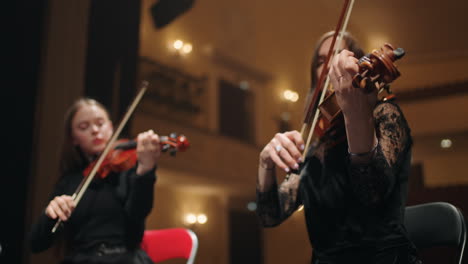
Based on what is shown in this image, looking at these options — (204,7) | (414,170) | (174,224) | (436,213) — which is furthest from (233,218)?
(436,213)

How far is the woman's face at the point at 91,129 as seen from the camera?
153 centimetres

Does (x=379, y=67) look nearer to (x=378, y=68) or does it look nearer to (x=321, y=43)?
(x=378, y=68)

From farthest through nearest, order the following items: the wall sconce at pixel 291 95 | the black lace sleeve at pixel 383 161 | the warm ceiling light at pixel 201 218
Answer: the warm ceiling light at pixel 201 218 → the wall sconce at pixel 291 95 → the black lace sleeve at pixel 383 161

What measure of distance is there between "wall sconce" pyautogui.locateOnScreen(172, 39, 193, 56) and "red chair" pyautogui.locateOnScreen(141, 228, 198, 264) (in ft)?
13.2

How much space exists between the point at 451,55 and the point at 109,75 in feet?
5.38

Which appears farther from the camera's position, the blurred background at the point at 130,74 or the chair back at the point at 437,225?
the blurred background at the point at 130,74

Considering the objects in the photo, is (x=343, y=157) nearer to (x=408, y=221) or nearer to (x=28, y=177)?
(x=408, y=221)

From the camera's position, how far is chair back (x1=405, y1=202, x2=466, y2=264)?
99cm

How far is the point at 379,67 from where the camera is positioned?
66 centimetres

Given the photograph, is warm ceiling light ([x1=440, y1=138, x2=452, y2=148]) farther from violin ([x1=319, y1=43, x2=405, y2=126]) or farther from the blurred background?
violin ([x1=319, y1=43, x2=405, y2=126])

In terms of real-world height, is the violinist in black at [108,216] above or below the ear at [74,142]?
below

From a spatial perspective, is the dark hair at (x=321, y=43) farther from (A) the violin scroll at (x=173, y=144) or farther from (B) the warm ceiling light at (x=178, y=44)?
(B) the warm ceiling light at (x=178, y=44)

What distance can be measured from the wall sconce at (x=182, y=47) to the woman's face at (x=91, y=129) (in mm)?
3788

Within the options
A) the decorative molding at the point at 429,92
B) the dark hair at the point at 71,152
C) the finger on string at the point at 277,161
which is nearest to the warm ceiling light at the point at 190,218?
the decorative molding at the point at 429,92
